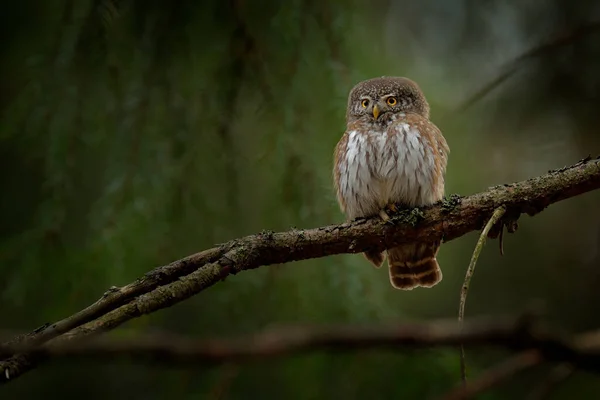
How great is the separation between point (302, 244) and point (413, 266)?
1.28 metres

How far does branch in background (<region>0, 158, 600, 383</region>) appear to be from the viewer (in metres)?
1.55

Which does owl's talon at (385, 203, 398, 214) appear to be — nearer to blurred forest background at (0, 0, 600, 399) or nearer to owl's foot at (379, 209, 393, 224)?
owl's foot at (379, 209, 393, 224)

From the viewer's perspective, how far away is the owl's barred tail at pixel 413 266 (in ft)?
10.2

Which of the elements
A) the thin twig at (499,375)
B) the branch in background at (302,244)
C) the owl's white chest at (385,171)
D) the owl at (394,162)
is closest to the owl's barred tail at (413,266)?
the owl at (394,162)

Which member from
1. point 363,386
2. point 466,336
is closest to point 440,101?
point 363,386

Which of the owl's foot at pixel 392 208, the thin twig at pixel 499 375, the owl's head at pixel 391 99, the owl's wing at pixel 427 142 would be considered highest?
the owl's head at pixel 391 99

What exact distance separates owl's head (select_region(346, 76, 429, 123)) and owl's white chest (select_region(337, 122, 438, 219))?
133 mm

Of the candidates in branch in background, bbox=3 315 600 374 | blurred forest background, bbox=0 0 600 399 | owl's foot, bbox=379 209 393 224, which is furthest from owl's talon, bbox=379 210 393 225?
branch in background, bbox=3 315 600 374

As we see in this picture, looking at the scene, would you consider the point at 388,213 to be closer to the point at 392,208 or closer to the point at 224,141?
the point at 392,208

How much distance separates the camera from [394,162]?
117 inches

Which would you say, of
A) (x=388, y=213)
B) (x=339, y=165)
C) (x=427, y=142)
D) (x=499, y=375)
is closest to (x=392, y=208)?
(x=388, y=213)

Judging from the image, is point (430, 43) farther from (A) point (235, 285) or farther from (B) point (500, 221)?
(A) point (235, 285)

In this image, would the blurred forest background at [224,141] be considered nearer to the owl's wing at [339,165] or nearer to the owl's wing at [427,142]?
the owl's wing at [427,142]

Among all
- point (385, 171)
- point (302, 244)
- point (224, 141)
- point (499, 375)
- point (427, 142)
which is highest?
point (427, 142)
